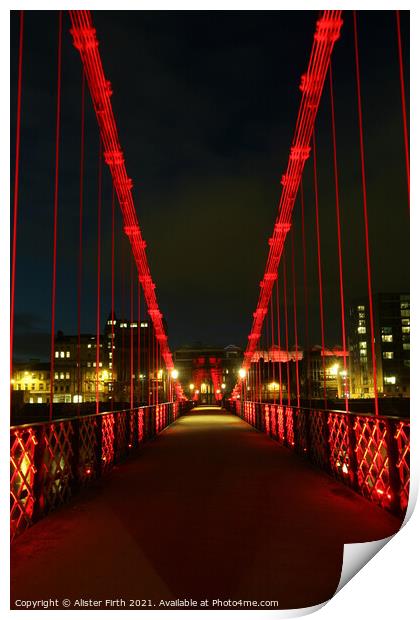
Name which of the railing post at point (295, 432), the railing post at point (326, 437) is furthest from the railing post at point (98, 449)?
the railing post at point (295, 432)

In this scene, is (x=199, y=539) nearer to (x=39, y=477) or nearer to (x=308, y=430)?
(x=39, y=477)

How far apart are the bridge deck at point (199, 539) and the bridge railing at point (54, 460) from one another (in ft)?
0.61

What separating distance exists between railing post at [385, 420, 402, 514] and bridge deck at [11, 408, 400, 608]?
15cm

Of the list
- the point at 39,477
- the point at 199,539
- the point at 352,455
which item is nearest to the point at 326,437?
the point at 352,455

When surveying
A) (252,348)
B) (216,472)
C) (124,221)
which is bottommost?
(216,472)

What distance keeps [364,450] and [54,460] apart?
338cm

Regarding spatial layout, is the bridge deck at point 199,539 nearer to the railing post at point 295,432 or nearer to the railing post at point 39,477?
the railing post at point 39,477

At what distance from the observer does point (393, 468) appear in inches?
224

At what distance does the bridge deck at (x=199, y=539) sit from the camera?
3725 millimetres

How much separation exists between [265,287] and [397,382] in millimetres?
69474

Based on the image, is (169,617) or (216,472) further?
(216,472)
